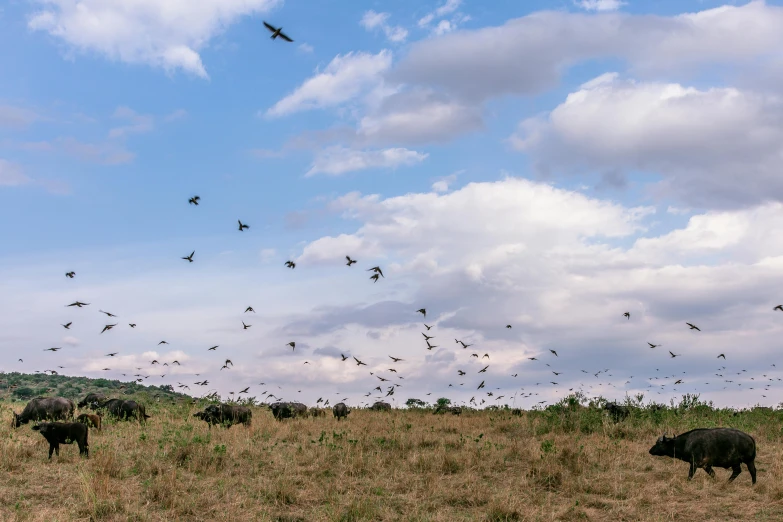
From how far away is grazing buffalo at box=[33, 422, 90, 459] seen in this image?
15.8 meters

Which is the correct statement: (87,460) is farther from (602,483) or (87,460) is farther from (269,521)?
(602,483)

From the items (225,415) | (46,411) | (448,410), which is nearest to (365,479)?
(225,415)

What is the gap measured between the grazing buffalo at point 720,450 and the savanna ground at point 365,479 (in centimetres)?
40

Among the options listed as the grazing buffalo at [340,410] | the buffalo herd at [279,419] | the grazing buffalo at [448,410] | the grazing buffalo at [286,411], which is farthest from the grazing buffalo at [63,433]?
the grazing buffalo at [448,410]

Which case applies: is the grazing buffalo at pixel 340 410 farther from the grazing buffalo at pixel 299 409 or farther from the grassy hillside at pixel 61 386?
the grassy hillside at pixel 61 386

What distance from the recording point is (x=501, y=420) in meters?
24.5

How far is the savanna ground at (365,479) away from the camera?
12.2 metres

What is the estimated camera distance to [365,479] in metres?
14.4

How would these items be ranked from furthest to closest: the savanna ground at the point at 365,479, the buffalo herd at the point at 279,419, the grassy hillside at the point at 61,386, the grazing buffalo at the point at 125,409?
the grassy hillside at the point at 61,386
the grazing buffalo at the point at 125,409
the buffalo herd at the point at 279,419
the savanna ground at the point at 365,479

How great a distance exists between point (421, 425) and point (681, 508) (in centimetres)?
1189

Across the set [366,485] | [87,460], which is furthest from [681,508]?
[87,460]

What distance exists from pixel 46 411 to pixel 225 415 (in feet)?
23.8

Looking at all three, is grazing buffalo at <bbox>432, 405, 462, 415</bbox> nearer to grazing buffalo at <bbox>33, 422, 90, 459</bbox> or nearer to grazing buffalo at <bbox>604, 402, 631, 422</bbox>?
grazing buffalo at <bbox>604, 402, 631, 422</bbox>

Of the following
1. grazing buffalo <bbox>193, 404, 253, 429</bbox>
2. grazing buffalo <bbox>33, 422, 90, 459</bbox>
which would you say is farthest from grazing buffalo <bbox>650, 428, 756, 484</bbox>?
grazing buffalo <bbox>33, 422, 90, 459</bbox>
